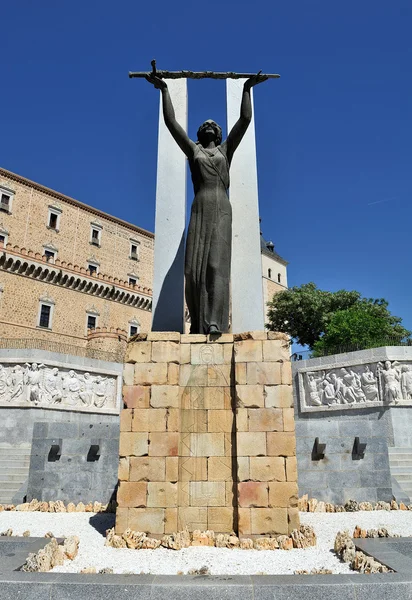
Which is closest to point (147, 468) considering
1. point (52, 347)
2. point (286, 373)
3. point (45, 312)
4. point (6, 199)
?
point (286, 373)

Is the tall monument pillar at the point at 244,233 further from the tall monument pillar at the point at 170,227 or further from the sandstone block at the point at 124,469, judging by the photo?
the sandstone block at the point at 124,469

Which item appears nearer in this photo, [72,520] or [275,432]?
[275,432]

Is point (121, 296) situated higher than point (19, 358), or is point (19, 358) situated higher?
point (121, 296)

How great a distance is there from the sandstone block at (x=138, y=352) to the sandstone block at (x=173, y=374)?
1.00 ft

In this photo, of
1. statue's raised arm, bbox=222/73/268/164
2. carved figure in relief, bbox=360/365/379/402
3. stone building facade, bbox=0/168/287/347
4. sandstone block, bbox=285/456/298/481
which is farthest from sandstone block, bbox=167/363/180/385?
stone building facade, bbox=0/168/287/347

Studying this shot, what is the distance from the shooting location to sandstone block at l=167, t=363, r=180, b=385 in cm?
584

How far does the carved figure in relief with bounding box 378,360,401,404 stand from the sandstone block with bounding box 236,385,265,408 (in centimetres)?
1407

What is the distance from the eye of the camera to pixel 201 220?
21.2ft

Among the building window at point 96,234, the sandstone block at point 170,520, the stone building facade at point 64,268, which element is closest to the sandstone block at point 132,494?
the sandstone block at point 170,520

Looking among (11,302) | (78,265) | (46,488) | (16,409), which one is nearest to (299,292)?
(78,265)

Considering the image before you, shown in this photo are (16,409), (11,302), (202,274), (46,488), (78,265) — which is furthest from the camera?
(78,265)

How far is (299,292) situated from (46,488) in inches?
1311

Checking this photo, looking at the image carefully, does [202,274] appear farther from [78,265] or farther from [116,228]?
[116,228]

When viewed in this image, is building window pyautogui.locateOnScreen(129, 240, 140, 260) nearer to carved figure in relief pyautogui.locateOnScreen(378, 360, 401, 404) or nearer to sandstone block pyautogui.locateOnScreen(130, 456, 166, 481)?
carved figure in relief pyautogui.locateOnScreen(378, 360, 401, 404)
